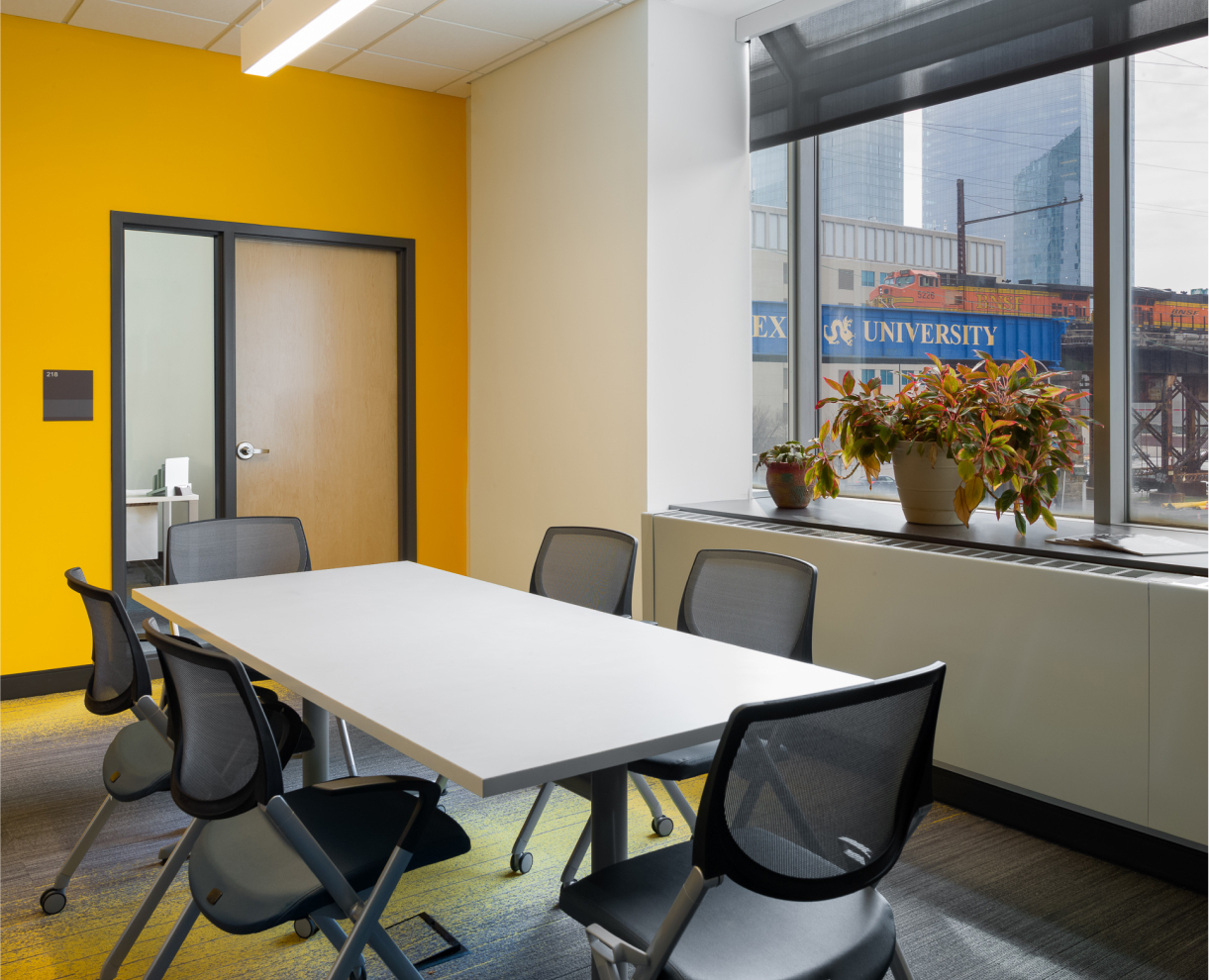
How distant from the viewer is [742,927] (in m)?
1.62

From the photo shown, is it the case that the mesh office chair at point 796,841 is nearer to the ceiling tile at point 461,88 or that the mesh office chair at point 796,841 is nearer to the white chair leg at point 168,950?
the white chair leg at point 168,950

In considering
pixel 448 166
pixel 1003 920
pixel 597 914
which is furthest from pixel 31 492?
pixel 1003 920

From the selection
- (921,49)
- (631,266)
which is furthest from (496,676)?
(921,49)

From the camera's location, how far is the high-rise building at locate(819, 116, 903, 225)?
4328 mm

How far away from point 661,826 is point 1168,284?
2.43m

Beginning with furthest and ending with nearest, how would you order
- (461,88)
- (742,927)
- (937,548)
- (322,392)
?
(461,88)
(322,392)
(937,548)
(742,927)

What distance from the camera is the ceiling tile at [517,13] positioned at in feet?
14.3

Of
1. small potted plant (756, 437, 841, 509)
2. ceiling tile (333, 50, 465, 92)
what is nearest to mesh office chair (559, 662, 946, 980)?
small potted plant (756, 437, 841, 509)

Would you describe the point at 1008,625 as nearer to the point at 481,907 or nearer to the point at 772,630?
the point at 772,630

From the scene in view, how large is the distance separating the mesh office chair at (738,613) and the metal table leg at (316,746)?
2.50 ft

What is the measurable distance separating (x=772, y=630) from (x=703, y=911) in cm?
104

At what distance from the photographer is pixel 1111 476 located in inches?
138

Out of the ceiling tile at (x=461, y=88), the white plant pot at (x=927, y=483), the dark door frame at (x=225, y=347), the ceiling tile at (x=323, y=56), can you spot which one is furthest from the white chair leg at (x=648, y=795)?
the ceiling tile at (x=461, y=88)

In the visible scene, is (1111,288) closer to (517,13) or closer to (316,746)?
(517,13)
